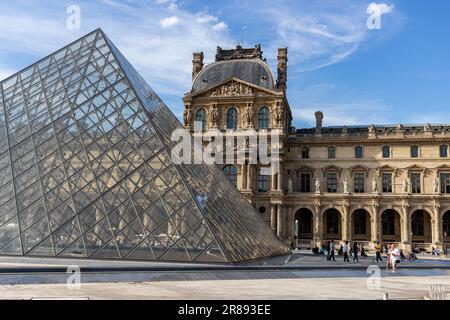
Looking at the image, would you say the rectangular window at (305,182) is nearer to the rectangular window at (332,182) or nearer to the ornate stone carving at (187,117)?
the rectangular window at (332,182)

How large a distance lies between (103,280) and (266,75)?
44.2m

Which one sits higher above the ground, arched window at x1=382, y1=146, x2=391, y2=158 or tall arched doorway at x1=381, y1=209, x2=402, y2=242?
arched window at x1=382, y1=146, x2=391, y2=158

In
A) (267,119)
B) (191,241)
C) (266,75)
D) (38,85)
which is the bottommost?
(191,241)

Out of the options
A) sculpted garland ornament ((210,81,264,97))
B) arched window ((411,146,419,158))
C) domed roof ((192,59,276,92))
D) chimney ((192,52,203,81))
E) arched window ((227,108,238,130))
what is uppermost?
chimney ((192,52,203,81))

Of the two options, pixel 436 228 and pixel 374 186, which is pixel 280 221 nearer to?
pixel 374 186

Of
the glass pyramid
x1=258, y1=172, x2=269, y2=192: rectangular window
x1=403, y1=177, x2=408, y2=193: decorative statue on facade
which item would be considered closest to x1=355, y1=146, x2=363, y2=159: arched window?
x1=403, y1=177, x2=408, y2=193: decorative statue on facade

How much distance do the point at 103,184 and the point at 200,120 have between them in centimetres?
3756

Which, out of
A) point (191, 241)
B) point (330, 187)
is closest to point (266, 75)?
point (330, 187)

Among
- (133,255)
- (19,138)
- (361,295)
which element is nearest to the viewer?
(361,295)

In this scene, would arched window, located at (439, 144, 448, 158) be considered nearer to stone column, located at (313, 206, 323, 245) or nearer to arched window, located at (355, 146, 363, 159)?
arched window, located at (355, 146, 363, 159)

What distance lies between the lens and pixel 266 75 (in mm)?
52500

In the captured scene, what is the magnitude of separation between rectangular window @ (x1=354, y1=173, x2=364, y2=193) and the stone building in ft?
0.34

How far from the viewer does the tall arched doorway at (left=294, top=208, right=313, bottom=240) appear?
51266 mm
